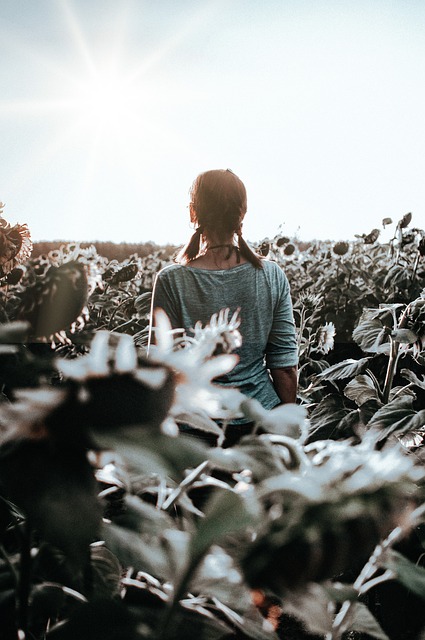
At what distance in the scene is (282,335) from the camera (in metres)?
2.08

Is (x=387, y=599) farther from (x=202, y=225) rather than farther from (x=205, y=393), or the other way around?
(x=205, y=393)

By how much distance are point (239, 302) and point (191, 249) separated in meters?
0.27

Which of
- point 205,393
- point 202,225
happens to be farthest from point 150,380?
point 202,225

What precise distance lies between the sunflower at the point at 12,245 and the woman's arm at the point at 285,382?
0.91 m

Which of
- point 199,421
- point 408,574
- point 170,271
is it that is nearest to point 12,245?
point 170,271

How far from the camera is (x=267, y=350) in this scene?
2104 mm

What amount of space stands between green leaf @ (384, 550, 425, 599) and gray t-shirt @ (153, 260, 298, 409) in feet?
4.54

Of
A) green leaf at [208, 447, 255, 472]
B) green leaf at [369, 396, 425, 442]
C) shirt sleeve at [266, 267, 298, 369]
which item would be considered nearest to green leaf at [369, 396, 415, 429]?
green leaf at [369, 396, 425, 442]

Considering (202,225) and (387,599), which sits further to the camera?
(202,225)

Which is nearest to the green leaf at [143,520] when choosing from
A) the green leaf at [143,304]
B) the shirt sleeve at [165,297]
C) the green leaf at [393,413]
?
the green leaf at [393,413]

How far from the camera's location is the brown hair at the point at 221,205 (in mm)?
1975

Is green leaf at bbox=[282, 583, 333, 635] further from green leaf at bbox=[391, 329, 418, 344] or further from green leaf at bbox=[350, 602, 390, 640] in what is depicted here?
green leaf at bbox=[391, 329, 418, 344]

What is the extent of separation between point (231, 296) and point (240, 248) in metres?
0.19

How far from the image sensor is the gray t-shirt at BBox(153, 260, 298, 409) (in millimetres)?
1923
